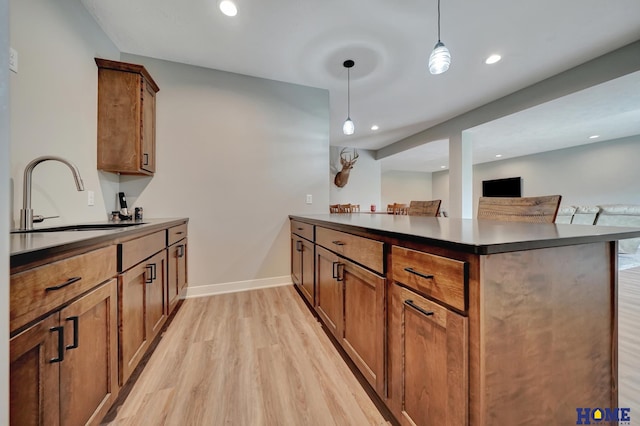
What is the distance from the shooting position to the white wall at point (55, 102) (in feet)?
4.34

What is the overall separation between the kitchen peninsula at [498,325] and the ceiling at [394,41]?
2.04 m

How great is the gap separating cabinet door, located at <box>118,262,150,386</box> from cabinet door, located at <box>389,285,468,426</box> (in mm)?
1286

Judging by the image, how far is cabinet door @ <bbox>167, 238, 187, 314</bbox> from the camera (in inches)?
78.1

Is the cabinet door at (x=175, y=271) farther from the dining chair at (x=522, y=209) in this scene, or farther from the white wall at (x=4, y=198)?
the dining chair at (x=522, y=209)

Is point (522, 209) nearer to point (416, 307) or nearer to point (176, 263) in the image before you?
point (416, 307)

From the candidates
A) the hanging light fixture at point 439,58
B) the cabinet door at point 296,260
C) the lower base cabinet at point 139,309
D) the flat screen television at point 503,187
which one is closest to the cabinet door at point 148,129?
the lower base cabinet at point 139,309

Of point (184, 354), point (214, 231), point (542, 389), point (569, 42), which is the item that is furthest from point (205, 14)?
point (569, 42)

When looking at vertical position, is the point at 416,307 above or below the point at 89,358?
above

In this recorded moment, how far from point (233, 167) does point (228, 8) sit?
56.4 inches

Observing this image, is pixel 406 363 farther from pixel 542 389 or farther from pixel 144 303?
pixel 144 303

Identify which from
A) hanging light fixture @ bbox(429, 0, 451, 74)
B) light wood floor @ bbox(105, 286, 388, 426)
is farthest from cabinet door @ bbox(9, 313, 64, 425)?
hanging light fixture @ bbox(429, 0, 451, 74)

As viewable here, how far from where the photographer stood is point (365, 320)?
1.23 metres

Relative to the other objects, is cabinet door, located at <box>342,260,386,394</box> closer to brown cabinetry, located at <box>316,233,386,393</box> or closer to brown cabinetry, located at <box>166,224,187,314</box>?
brown cabinetry, located at <box>316,233,386,393</box>

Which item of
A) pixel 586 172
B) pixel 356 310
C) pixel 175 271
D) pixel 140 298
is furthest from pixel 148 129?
pixel 586 172
